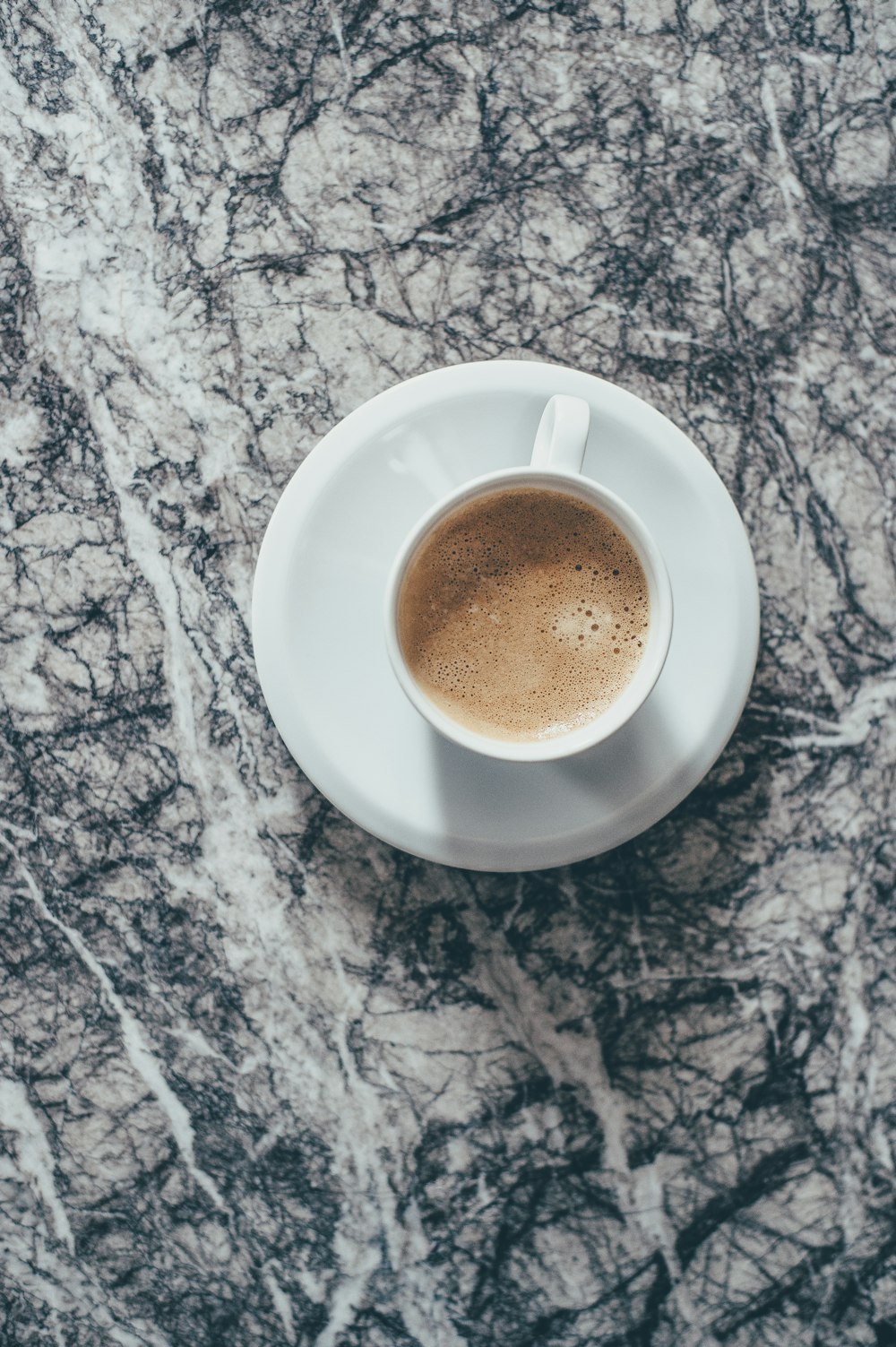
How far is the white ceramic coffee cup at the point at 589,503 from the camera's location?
0.90 metres

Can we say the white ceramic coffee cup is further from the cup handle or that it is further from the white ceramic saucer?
the white ceramic saucer

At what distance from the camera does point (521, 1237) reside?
4.01 feet

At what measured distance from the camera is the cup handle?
909mm

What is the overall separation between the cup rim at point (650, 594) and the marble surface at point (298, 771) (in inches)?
13.3

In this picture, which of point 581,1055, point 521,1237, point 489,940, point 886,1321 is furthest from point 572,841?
point 886,1321

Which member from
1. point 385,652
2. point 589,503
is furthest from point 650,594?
point 385,652

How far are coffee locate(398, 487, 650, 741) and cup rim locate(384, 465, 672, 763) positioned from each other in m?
0.03

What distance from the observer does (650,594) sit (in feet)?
3.07

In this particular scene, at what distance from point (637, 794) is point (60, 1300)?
38.5 inches

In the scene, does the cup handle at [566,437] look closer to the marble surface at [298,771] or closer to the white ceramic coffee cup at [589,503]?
the white ceramic coffee cup at [589,503]

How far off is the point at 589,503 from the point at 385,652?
26cm

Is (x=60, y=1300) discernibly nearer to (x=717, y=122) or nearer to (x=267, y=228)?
(x=267, y=228)

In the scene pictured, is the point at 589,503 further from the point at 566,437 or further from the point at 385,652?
the point at 385,652

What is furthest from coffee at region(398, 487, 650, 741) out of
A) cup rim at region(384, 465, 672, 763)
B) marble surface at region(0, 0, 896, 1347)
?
marble surface at region(0, 0, 896, 1347)
